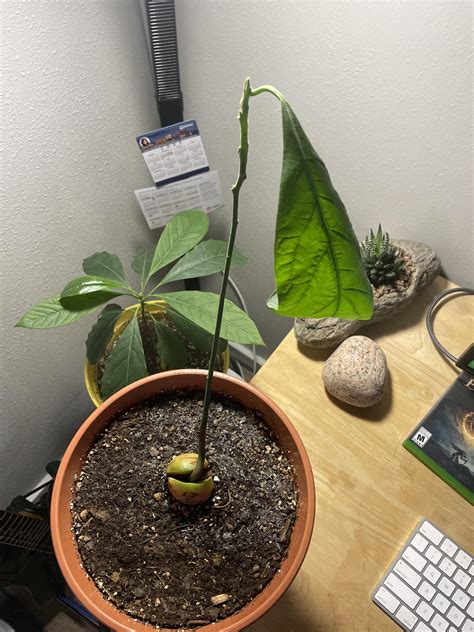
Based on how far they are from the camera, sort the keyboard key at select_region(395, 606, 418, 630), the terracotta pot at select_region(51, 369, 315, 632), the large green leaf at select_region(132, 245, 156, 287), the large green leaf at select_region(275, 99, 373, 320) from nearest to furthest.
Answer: the large green leaf at select_region(275, 99, 373, 320) → the terracotta pot at select_region(51, 369, 315, 632) → the keyboard key at select_region(395, 606, 418, 630) → the large green leaf at select_region(132, 245, 156, 287)

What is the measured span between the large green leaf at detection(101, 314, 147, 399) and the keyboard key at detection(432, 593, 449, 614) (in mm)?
536

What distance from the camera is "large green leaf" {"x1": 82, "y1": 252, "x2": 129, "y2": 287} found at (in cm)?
83

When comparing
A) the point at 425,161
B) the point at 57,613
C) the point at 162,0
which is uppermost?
the point at 162,0

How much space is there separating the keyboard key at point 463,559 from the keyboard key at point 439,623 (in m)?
0.08

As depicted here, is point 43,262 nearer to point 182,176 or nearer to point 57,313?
point 57,313

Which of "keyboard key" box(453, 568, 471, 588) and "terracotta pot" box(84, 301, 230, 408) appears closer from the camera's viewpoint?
"keyboard key" box(453, 568, 471, 588)

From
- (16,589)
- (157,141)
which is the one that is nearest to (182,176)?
(157,141)

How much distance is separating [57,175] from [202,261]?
0.96 feet

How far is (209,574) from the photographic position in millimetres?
Answer: 611

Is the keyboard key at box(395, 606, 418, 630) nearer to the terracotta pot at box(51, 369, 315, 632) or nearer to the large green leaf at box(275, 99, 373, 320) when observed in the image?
the terracotta pot at box(51, 369, 315, 632)

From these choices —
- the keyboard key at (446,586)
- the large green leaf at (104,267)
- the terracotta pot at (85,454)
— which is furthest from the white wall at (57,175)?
the keyboard key at (446,586)

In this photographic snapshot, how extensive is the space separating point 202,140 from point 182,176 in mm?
103

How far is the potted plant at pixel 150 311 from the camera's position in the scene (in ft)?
2.39

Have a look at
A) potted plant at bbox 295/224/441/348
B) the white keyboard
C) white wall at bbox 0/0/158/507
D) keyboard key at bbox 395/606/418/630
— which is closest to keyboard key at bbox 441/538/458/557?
the white keyboard
